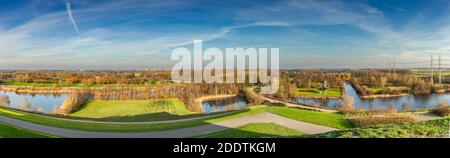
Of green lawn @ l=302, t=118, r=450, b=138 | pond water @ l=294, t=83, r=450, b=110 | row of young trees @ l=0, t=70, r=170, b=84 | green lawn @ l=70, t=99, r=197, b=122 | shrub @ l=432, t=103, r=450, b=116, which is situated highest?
row of young trees @ l=0, t=70, r=170, b=84

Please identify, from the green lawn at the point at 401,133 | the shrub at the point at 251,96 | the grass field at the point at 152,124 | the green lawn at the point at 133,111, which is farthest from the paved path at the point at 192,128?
the shrub at the point at 251,96

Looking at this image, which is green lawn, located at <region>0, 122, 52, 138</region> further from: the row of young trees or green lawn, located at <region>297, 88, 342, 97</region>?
green lawn, located at <region>297, 88, 342, 97</region>

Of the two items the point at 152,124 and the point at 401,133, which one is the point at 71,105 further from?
the point at 401,133

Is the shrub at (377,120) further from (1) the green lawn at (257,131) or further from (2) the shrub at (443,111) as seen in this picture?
(1) the green lawn at (257,131)

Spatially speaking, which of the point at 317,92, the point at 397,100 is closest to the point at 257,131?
the point at 317,92

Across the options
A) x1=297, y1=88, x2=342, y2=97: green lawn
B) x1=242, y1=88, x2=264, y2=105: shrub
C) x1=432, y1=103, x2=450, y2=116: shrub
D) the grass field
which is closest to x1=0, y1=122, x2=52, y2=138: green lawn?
the grass field

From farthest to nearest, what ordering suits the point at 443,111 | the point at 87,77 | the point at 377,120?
the point at 87,77 < the point at 443,111 < the point at 377,120
